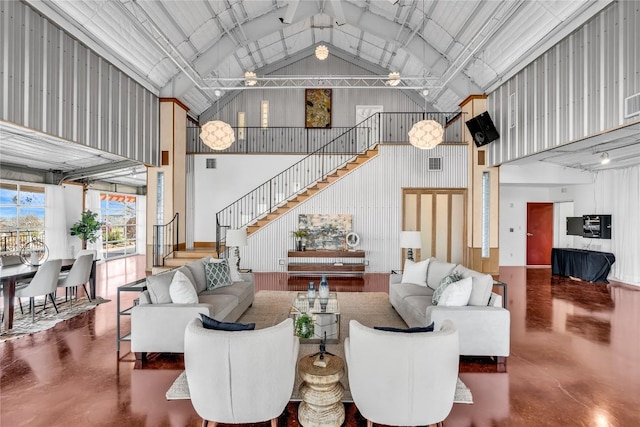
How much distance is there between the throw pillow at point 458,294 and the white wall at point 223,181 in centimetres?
754

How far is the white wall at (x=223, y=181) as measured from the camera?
34.4 ft

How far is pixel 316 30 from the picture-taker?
11156 mm

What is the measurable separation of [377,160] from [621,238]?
6375 mm

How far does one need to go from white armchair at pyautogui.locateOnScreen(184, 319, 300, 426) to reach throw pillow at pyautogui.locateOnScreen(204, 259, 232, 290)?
114 inches

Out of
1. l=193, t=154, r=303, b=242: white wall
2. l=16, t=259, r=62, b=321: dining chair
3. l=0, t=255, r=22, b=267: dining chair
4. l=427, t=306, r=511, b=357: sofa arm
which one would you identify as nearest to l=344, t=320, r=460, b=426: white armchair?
l=427, t=306, r=511, b=357: sofa arm

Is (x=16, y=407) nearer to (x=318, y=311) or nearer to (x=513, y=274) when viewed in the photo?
(x=318, y=311)

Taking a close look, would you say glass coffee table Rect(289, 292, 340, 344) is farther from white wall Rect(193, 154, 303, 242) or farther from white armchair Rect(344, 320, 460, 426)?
white wall Rect(193, 154, 303, 242)

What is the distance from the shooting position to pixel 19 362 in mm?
3725

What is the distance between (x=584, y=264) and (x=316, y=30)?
10403 mm

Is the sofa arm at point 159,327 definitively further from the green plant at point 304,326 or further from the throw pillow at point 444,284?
the throw pillow at point 444,284

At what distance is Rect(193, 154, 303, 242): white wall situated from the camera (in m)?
10.5

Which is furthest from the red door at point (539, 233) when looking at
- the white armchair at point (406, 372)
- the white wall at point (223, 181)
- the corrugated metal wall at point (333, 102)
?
the white armchair at point (406, 372)

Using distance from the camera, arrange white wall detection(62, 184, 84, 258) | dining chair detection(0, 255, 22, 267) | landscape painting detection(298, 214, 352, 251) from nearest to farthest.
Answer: dining chair detection(0, 255, 22, 267)
landscape painting detection(298, 214, 352, 251)
white wall detection(62, 184, 84, 258)

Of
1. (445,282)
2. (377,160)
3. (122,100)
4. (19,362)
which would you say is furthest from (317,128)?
(19,362)
